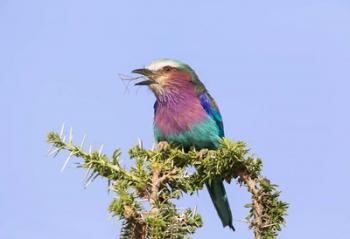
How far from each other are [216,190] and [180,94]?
1843mm

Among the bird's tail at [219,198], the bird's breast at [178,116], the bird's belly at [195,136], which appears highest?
the bird's breast at [178,116]

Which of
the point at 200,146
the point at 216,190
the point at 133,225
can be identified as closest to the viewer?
the point at 133,225

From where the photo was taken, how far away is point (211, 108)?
865 centimetres

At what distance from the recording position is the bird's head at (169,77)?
304 inches

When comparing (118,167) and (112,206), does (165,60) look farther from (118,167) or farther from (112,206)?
(112,206)

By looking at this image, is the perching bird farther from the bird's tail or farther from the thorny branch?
the thorny branch

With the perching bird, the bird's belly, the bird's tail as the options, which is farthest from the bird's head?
the bird's tail

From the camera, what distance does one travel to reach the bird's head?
7.73 m

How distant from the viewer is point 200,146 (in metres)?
7.84

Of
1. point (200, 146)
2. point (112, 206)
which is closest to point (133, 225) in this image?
point (112, 206)

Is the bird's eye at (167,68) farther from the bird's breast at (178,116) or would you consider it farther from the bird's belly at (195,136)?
the bird's belly at (195,136)

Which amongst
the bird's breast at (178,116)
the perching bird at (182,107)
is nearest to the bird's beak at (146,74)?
the perching bird at (182,107)

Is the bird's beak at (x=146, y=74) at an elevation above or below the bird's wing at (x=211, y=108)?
below

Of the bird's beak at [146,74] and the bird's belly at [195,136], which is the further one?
the bird's belly at [195,136]
